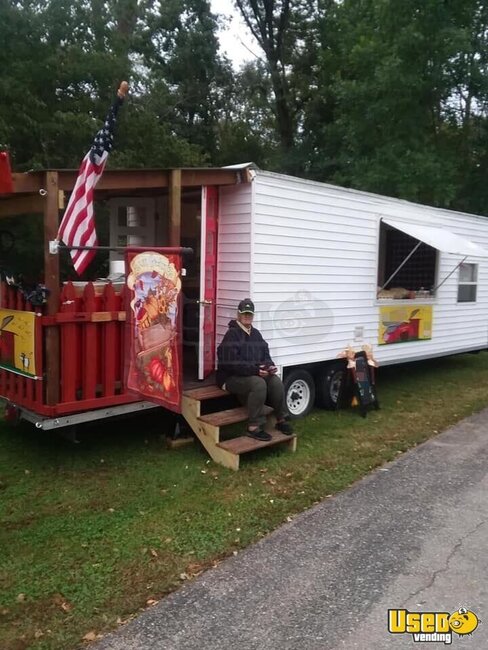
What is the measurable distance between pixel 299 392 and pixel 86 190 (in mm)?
3520

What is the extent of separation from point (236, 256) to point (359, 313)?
7.28 ft

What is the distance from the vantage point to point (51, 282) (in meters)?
4.79

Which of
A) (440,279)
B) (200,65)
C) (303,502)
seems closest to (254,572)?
(303,502)

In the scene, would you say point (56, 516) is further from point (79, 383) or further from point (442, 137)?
point (442, 137)

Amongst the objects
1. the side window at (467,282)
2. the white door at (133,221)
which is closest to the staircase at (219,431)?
the white door at (133,221)

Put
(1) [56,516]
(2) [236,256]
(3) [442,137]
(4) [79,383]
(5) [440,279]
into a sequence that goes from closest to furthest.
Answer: (1) [56,516] → (4) [79,383] → (2) [236,256] → (5) [440,279] → (3) [442,137]

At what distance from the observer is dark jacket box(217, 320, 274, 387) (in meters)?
5.64

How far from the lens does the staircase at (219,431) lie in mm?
5238

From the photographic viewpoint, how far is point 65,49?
13211mm

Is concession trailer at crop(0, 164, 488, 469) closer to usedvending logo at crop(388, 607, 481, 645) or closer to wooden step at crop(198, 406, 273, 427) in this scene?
wooden step at crop(198, 406, 273, 427)

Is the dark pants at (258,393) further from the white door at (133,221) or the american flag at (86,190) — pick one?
the white door at (133,221)

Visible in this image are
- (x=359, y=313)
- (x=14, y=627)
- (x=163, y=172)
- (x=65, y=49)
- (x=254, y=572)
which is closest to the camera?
(x=14, y=627)

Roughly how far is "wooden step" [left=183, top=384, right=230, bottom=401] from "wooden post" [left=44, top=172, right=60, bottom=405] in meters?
1.33

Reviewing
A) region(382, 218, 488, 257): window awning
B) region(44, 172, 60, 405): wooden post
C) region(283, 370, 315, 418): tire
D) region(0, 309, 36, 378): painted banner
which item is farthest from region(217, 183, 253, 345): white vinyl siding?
region(382, 218, 488, 257): window awning
